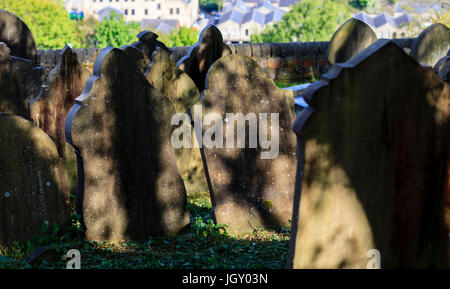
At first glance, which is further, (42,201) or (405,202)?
(42,201)

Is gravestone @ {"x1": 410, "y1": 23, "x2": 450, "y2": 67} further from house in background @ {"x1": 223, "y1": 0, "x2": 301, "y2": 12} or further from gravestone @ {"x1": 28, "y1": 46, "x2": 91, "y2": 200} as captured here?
house in background @ {"x1": 223, "y1": 0, "x2": 301, "y2": 12}

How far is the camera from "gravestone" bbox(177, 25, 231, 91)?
762 centimetres

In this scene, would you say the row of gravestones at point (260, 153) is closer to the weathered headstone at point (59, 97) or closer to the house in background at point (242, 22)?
the weathered headstone at point (59, 97)

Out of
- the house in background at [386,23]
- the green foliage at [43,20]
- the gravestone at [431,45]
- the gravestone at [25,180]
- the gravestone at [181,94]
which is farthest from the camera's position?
the house in background at [386,23]

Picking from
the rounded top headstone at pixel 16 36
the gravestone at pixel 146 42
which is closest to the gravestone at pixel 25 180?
the rounded top headstone at pixel 16 36

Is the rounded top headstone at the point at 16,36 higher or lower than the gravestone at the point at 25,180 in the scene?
higher

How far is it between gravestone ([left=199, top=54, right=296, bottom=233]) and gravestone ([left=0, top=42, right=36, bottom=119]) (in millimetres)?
3028

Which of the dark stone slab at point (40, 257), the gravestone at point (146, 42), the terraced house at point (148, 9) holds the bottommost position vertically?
the dark stone slab at point (40, 257)

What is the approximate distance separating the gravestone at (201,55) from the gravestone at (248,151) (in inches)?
81.0

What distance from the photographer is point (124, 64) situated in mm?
5082

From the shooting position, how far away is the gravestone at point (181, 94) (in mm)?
Answer: 7203
